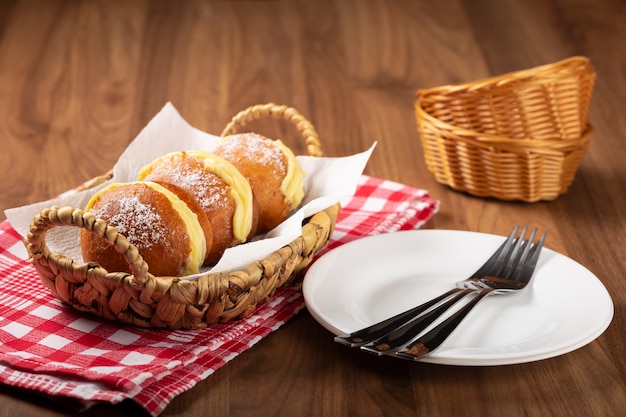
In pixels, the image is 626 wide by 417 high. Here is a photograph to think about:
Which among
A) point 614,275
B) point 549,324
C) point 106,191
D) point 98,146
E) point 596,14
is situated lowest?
point 596,14

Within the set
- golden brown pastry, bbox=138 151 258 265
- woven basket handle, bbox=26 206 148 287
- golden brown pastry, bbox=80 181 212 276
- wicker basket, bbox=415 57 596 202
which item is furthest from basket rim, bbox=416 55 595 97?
woven basket handle, bbox=26 206 148 287

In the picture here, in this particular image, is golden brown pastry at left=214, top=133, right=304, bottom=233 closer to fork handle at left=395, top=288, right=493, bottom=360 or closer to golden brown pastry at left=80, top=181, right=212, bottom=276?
golden brown pastry at left=80, top=181, right=212, bottom=276

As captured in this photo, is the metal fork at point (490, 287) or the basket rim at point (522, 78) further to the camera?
the basket rim at point (522, 78)

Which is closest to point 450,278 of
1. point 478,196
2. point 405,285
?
point 405,285

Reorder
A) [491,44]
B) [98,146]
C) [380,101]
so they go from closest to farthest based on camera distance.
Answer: [98,146] < [380,101] < [491,44]

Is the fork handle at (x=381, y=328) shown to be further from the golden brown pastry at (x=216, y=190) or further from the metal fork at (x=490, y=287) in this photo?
the golden brown pastry at (x=216, y=190)

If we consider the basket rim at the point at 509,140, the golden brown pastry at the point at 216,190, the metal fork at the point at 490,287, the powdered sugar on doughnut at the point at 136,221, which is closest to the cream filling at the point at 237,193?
the golden brown pastry at the point at 216,190

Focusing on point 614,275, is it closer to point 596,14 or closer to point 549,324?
point 549,324
